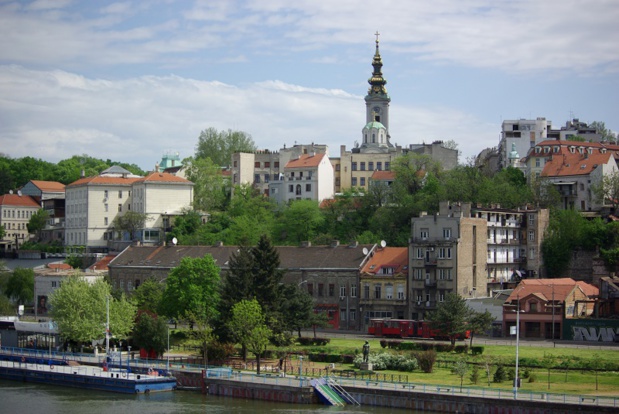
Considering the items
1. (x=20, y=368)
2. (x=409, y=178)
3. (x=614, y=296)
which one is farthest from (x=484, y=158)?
(x=20, y=368)

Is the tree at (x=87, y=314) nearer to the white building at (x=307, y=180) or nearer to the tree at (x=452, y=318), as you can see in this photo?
the tree at (x=452, y=318)

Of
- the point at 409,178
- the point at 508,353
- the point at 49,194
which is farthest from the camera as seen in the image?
the point at 49,194

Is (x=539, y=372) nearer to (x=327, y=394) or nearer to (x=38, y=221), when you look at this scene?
(x=327, y=394)

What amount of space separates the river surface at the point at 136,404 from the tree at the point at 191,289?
1828 centimetres

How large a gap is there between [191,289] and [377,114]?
86.2 m

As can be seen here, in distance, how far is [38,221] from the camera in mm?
160500

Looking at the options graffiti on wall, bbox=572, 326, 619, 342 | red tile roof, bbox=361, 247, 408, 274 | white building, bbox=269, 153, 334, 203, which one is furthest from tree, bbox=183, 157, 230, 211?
graffiti on wall, bbox=572, 326, 619, 342

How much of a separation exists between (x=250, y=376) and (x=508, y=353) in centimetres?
1913

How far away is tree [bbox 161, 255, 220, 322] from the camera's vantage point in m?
90.8

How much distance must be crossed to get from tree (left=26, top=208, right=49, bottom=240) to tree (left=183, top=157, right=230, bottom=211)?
22921 mm

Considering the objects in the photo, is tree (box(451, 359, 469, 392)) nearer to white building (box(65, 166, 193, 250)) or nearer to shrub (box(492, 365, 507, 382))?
shrub (box(492, 365, 507, 382))

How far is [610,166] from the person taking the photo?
412 ft

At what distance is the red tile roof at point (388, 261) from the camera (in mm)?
96438

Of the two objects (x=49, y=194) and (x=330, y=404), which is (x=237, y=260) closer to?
(x=330, y=404)
